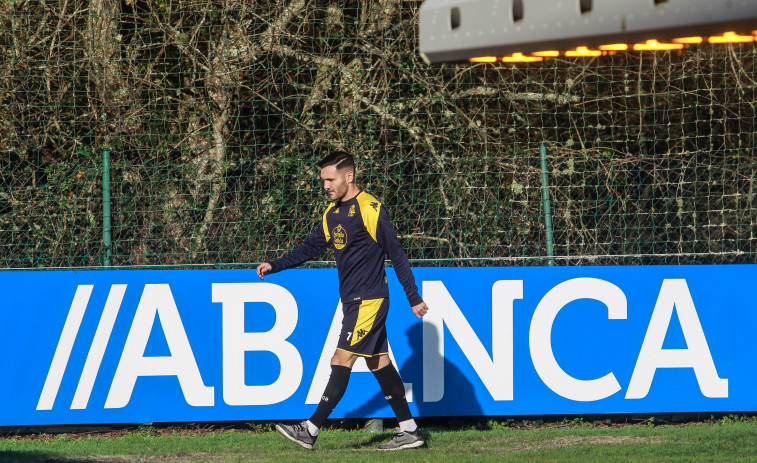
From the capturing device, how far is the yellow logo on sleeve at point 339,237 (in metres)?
6.31

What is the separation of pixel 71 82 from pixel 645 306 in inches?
191

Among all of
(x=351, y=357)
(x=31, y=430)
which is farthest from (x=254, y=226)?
(x=31, y=430)

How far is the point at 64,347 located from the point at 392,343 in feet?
7.75

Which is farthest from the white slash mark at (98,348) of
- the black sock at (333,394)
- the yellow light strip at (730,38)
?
the yellow light strip at (730,38)

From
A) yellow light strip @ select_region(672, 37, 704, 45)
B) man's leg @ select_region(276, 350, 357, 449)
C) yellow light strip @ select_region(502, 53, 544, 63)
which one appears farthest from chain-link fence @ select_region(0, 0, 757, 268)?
yellow light strip @ select_region(672, 37, 704, 45)

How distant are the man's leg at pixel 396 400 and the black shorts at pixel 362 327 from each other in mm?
148

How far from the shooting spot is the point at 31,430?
23.1 feet

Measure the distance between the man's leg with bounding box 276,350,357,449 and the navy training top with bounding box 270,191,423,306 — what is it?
0.40m

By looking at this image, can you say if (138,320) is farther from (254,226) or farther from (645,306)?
(645,306)

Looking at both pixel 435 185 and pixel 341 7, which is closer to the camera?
pixel 435 185

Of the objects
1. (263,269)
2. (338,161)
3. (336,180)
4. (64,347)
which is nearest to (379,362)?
(263,269)

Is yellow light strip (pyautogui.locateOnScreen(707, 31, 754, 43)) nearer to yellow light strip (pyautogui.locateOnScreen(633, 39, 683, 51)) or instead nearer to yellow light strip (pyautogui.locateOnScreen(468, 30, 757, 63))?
yellow light strip (pyautogui.locateOnScreen(468, 30, 757, 63))

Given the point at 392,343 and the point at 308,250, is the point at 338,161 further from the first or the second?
the point at 392,343

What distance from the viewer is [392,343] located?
23.7 ft
